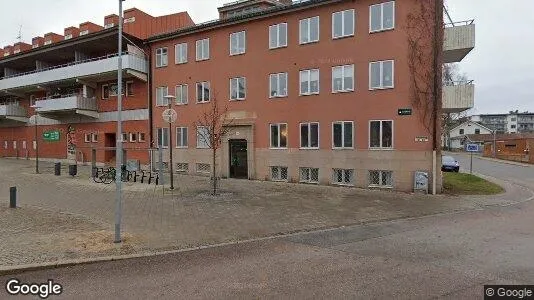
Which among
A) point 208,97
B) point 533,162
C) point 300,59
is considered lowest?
point 533,162

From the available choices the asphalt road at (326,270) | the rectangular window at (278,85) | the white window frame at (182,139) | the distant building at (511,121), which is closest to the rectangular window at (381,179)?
the rectangular window at (278,85)

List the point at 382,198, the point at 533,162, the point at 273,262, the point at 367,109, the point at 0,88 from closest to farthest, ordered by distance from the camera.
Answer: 1. the point at 273,262
2. the point at 382,198
3. the point at 367,109
4. the point at 0,88
5. the point at 533,162

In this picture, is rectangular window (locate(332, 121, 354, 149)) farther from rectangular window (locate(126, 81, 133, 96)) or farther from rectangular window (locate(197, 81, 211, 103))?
rectangular window (locate(126, 81, 133, 96))

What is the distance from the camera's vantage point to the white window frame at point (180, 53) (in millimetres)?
25969

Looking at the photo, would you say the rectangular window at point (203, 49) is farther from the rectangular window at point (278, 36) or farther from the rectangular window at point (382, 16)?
the rectangular window at point (382, 16)

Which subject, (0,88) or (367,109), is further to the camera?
(0,88)

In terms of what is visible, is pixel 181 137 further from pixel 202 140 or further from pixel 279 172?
pixel 279 172

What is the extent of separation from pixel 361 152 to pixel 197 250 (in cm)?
1284

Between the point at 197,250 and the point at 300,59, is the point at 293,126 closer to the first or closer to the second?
the point at 300,59

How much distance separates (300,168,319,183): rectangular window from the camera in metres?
21.0

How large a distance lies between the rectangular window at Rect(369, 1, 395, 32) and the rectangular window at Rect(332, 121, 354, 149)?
4845 mm

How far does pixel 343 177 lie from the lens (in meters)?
20.1

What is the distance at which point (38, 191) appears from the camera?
17391 millimetres

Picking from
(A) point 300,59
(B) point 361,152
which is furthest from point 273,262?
(A) point 300,59
